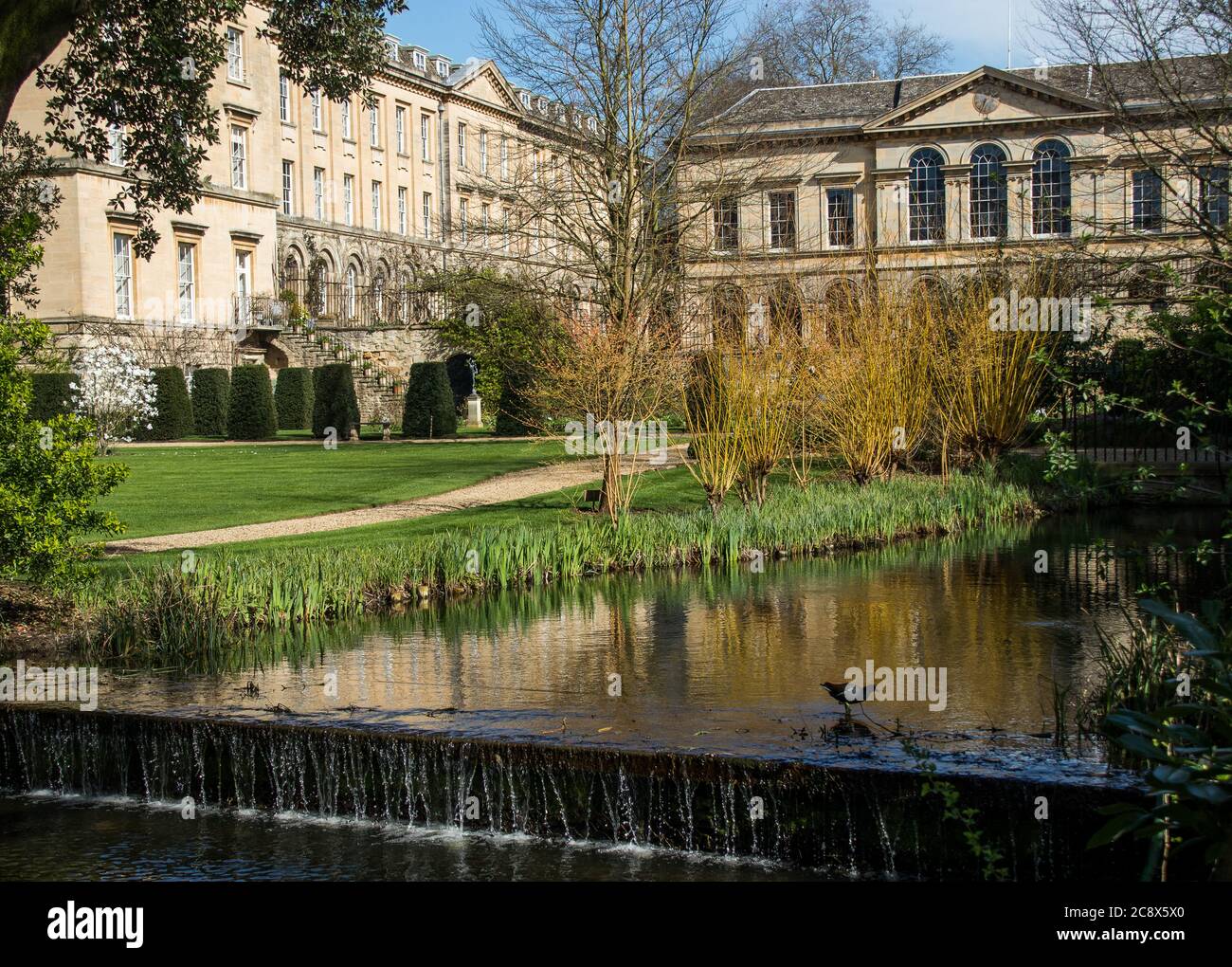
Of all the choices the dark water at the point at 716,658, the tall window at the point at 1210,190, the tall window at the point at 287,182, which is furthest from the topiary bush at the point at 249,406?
the tall window at the point at 1210,190

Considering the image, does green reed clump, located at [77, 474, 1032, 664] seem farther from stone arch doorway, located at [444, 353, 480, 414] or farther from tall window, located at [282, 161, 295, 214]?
tall window, located at [282, 161, 295, 214]

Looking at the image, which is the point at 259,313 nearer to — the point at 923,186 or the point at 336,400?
the point at 336,400

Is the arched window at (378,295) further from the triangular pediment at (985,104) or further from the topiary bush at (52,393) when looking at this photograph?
the triangular pediment at (985,104)

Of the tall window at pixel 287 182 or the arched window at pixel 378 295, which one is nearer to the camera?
the tall window at pixel 287 182

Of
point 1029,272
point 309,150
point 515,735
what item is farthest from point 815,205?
point 515,735

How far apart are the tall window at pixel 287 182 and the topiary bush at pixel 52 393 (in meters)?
21.5

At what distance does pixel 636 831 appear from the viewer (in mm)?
7398

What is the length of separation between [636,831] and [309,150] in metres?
49.0

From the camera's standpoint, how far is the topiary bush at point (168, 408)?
35438 millimetres

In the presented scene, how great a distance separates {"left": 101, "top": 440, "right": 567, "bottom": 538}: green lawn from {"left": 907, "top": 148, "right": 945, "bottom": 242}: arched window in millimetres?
26283

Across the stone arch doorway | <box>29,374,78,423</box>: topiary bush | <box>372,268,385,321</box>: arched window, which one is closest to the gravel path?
<box>29,374,78,423</box>: topiary bush

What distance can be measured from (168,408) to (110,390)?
6093 millimetres

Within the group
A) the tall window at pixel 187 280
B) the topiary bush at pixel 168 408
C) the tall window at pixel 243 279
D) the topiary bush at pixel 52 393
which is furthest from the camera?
the tall window at pixel 243 279
